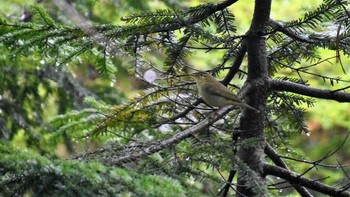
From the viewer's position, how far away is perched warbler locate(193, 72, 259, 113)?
7.89 feet

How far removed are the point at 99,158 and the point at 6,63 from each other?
2.47 metres

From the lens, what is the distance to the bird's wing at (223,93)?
228cm

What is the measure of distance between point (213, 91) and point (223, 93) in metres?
0.11

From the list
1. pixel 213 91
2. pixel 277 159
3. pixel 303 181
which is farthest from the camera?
pixel 277 159

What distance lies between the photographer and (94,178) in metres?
1.55

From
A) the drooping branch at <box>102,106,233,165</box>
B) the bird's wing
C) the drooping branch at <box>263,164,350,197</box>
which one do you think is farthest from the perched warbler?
the drooping branch at <box>263,164,350,197</box>

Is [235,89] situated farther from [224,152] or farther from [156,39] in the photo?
[224,152]

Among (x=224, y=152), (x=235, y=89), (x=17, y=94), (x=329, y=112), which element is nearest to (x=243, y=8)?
(x=329, y=112)

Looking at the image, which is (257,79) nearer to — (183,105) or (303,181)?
(183,105)

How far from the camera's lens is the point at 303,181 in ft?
7.46

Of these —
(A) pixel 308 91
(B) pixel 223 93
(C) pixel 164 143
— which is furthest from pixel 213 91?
(C) pixel 164 143

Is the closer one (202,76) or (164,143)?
(164,143)

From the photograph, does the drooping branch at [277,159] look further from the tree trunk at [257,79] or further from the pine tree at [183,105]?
the tree trunk at [257,79]

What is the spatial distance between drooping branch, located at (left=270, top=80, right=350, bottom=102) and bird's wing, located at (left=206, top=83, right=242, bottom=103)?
0.15 metres
